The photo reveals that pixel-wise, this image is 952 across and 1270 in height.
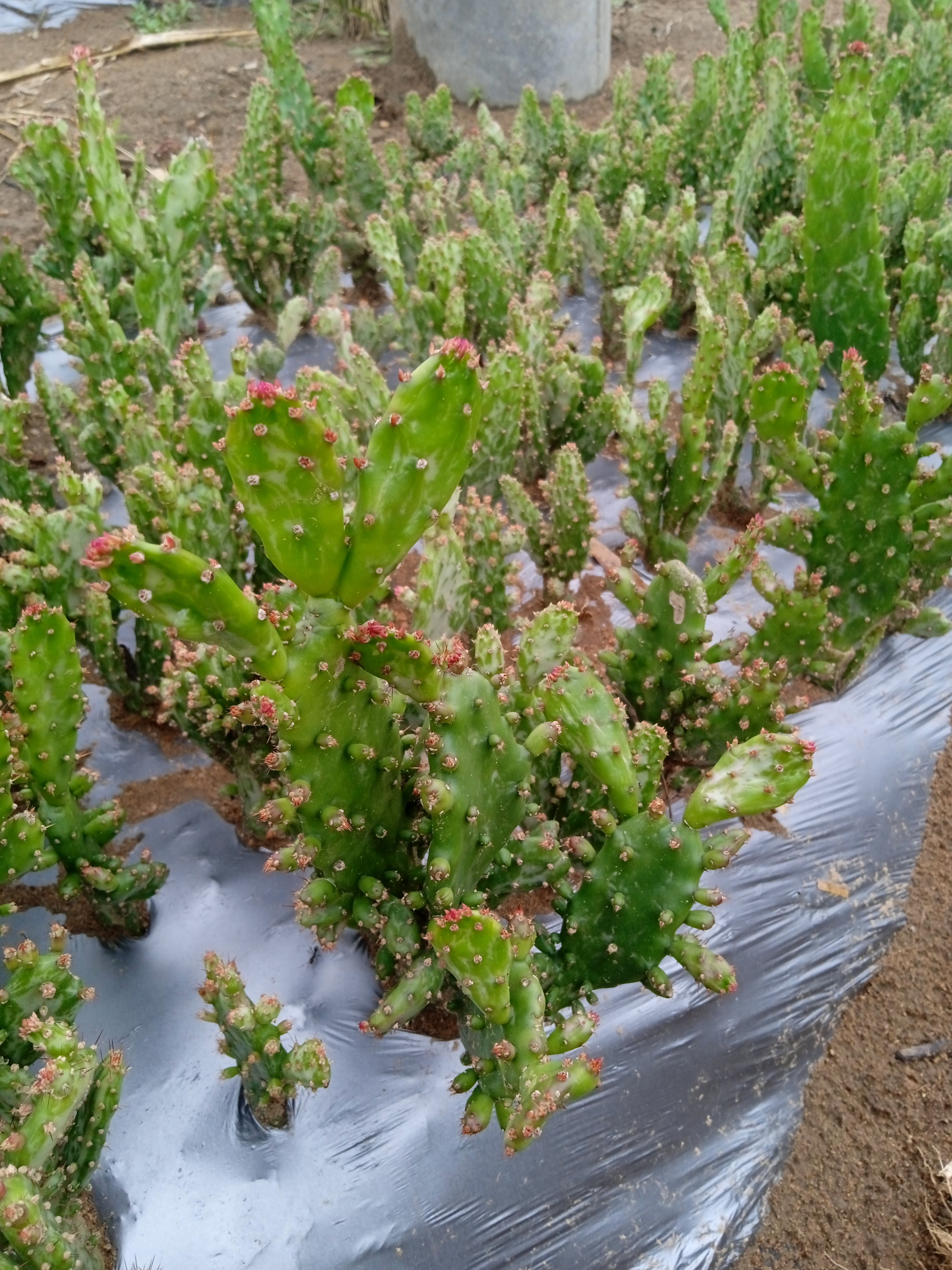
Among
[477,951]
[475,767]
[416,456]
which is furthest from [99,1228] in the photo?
[416,456]

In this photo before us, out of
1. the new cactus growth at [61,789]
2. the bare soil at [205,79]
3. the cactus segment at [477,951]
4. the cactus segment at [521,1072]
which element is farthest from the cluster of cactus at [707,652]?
the bare soil at [205,79]

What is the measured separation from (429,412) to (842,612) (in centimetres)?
143

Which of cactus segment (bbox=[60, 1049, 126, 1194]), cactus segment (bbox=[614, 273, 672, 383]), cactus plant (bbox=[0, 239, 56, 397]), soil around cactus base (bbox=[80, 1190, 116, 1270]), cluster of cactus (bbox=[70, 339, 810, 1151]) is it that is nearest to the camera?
cluster of cactus (bbox=[70, 339, 810, 1151])

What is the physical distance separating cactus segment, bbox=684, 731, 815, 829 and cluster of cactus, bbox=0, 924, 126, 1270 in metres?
1.01

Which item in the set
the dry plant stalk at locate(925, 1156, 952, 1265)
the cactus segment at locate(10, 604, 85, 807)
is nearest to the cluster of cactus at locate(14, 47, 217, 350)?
the cactus segment at locate(10, 604, 85, 807)

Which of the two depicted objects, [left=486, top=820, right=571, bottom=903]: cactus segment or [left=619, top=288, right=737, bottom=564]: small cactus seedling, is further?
[left=619, top=288, right=737, bottom=564]: small cactus seedling

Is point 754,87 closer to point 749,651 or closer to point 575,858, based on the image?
point 749,651

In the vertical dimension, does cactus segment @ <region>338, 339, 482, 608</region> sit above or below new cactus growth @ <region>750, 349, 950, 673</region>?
above

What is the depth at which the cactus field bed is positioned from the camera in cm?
138

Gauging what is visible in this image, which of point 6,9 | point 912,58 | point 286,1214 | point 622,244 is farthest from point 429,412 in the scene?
point 6,9

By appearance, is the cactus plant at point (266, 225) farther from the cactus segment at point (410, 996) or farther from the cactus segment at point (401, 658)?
the cactus segment at point (410, 996)

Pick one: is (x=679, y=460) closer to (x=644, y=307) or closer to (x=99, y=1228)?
(x=644, y=307)

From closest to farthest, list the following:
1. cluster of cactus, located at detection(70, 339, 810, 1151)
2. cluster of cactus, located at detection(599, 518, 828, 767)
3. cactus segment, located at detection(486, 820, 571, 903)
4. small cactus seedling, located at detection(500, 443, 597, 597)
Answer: cluster of cactus, located at detection(70, 339, 810, 1151), cactus segment, located at detection(486, 820, 571, 903), cluster of cactus, located at detection(599, 518, 828, 767), small cactus seedling, located at detection(500, 443, 597, 597)

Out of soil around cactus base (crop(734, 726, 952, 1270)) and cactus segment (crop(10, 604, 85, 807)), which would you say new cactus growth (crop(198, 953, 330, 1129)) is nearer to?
cactus segment (crop(10, 604, 85, 807))
